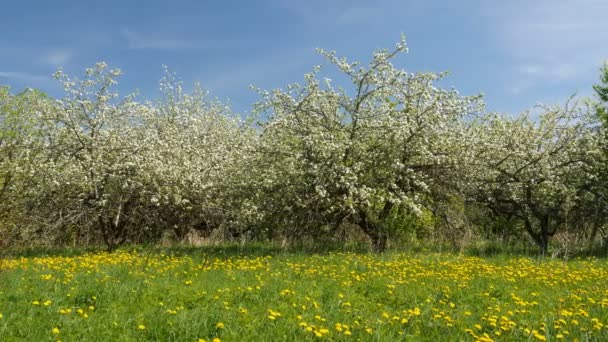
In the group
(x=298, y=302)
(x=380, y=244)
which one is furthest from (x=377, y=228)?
(x=298, y=302)

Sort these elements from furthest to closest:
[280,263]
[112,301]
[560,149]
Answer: [560,149] → [280,263] → [112,301]

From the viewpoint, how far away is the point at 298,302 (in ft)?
25.8

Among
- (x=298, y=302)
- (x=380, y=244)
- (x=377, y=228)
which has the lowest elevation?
(x=298, y=302)

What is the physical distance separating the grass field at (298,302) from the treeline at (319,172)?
15.3 feet

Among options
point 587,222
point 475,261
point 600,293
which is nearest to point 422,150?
point 475,261

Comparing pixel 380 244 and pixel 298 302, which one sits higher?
pixel 380 244

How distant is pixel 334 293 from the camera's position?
8.58 meters

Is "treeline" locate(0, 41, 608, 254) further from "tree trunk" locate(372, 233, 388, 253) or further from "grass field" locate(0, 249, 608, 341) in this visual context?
"grass field" locate(0, 249, 608, 341)

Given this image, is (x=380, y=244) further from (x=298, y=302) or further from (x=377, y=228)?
(x=298, y=302)

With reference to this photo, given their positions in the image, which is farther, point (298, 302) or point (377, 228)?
point (377, 228)

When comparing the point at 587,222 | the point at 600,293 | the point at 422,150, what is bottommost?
the point at 600,293

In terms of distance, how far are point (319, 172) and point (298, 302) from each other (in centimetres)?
788

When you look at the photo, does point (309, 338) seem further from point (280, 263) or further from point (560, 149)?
point (560, 149)

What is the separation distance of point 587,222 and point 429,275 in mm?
12171
